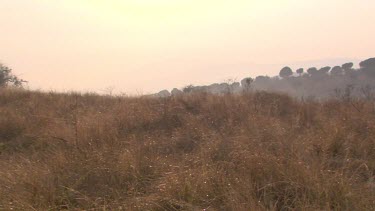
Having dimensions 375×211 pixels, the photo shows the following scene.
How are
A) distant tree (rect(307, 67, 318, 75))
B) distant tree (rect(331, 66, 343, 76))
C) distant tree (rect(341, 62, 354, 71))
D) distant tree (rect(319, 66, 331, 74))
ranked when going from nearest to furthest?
distant tree (rect(331, 66, 343, 76)), distant tree (rect(341, 62, 354, 71)), distant tree (rect(319, 66, 331, 74)), distant tree (rect(307, 67, 318, 75))

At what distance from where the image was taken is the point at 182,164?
157 inches

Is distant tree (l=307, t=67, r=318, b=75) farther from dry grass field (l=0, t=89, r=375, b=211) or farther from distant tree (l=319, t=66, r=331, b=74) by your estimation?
dry grass field (l=0, t=89, r=375, b=211)

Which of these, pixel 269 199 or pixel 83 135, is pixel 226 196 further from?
pixel 83 135

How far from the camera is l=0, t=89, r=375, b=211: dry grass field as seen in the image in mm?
3070

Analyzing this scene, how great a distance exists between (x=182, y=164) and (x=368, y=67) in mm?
64981

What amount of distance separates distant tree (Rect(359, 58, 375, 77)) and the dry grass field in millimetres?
58116

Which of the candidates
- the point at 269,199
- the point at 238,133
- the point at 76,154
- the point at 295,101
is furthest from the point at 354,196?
the point at 295,101

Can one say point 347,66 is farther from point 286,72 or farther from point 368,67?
point 286,72

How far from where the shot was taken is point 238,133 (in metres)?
5.29

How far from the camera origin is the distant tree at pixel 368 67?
5706cm

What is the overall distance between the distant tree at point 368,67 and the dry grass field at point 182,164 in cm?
5812

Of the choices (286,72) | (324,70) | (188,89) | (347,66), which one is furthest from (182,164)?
(286,72)

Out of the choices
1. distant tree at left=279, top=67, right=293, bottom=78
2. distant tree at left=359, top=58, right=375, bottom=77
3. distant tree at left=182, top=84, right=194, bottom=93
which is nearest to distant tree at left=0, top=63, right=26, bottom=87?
distant tree at left=182, top=84, right=194, bottom=93

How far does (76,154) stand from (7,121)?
300 cm
